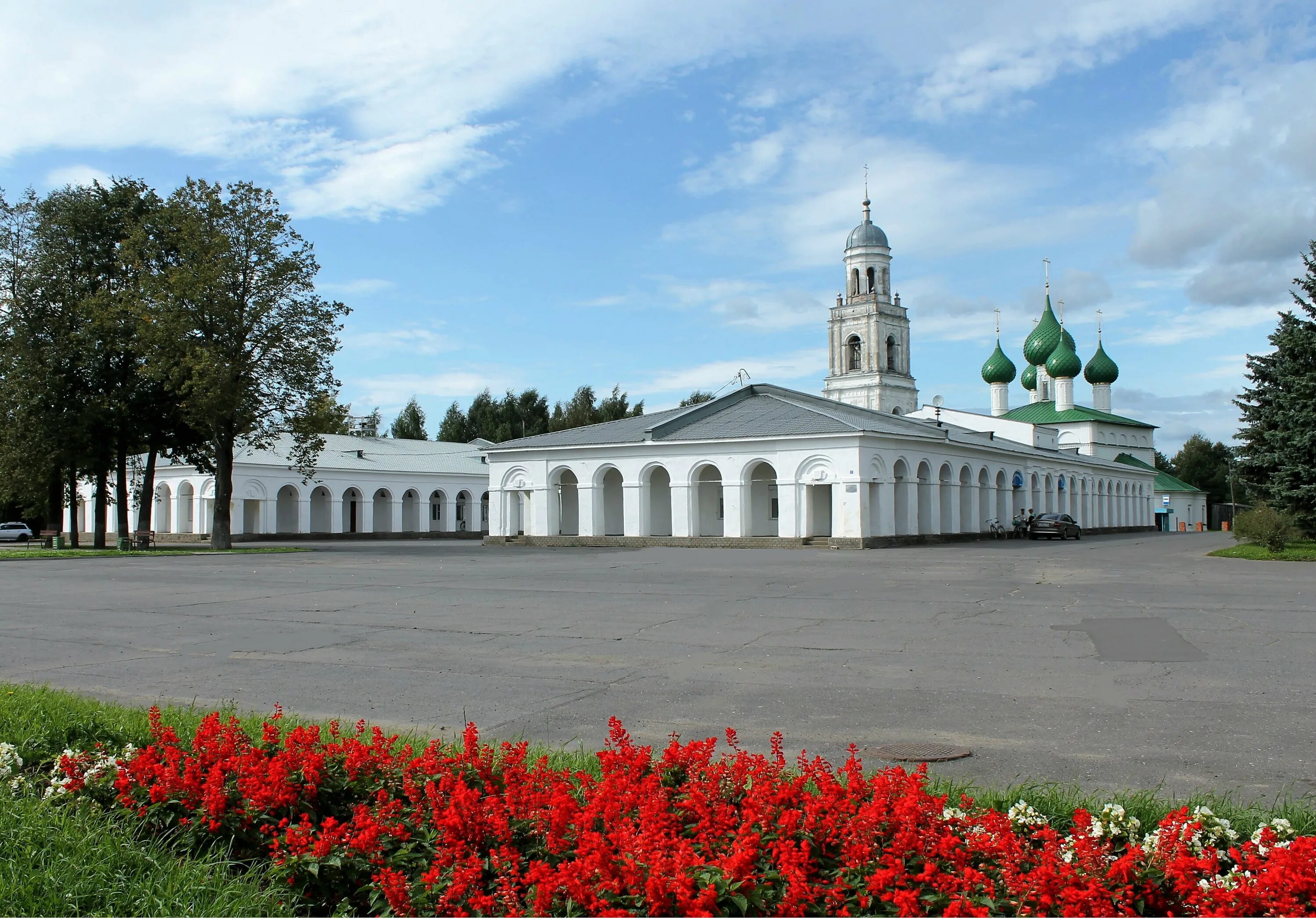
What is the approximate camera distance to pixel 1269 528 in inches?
1174

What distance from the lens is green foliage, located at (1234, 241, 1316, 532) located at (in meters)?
31.5

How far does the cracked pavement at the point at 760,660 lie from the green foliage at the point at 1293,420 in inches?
508

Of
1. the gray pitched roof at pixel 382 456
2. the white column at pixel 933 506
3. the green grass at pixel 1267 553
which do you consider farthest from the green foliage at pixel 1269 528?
the gray pitched roof at pixel 382 456

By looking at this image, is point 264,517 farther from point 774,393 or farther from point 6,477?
point 774,393

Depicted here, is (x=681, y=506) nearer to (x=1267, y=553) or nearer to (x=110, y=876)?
(x=1267, y=553)

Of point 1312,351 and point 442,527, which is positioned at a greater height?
point 1312,351

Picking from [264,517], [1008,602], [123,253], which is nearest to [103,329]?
[123,253]

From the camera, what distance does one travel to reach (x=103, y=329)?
125 feet

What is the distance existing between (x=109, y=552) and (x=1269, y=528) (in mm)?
37955

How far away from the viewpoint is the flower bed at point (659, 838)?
145 inches

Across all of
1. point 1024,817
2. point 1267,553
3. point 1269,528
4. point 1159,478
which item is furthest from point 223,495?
point 1159,478

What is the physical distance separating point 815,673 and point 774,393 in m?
42.9

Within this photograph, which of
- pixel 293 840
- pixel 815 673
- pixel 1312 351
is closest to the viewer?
pixel 293 840

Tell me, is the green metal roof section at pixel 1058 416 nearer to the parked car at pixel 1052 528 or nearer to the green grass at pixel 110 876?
the parked car at pixel 1052 528
